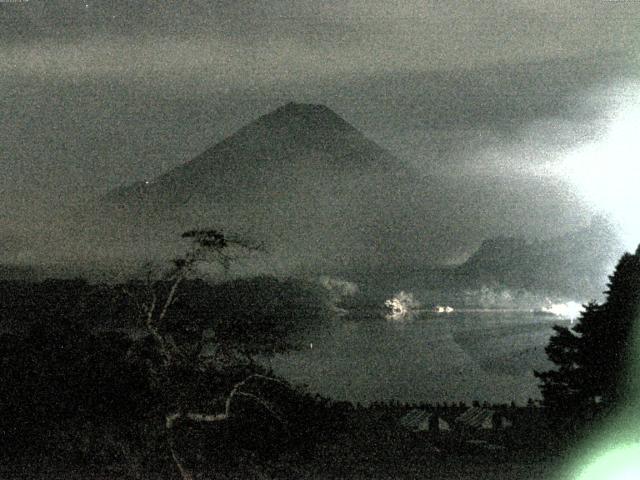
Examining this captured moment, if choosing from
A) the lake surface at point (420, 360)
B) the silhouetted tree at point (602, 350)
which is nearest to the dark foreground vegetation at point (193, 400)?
the silhouetted tree at point (602, 350)

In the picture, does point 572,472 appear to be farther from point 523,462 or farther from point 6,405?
point 6,405

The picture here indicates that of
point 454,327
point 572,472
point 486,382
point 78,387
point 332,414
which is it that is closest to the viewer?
point 78,387

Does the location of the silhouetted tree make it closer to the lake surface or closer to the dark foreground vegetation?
the dark foreground vegetation

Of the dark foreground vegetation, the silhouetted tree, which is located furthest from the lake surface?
the silhouetted tree

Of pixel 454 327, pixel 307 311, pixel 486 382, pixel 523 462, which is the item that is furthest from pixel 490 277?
pixel 523 462

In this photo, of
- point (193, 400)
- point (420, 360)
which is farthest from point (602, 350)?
point (420, 360)

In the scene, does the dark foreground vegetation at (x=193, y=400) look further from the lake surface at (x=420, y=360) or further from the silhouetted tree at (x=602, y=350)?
the lake surface at (x=420, y=360)
